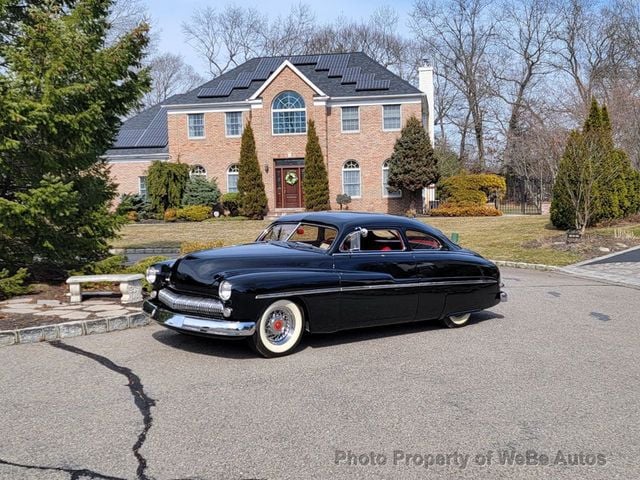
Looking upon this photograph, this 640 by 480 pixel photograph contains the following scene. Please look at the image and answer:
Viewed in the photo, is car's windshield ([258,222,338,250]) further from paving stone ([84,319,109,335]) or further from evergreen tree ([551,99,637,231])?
evergreen tree ([551,99,637,231])

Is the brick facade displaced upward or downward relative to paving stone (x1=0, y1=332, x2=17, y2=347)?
upward

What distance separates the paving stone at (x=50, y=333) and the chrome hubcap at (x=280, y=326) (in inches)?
108

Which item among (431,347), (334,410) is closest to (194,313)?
(334,410)

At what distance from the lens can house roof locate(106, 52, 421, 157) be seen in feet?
112

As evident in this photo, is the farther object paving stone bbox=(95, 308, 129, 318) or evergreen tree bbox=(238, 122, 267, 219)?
evergreen tree bbox=(238, 122, 267, 219)

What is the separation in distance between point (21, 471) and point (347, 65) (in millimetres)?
34991

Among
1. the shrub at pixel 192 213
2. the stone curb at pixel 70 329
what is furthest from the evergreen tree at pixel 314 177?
the stone curb at pixel 70 329

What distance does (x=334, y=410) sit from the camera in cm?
481

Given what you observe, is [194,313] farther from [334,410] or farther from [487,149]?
[487,149]

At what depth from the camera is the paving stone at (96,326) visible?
24.8 feet

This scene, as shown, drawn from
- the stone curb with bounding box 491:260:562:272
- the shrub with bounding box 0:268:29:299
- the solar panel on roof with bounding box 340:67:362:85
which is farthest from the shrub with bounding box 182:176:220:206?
the shrub with bounding box 0:268:29:299

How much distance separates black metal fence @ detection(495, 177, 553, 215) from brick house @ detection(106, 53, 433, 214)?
684 centimetres

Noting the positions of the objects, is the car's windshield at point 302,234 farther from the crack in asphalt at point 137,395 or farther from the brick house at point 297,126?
the brick house at point 297,126

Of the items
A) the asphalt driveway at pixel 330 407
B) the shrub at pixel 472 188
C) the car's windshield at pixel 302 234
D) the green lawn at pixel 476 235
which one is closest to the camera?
the asphalt driveway at pixel 330 407
